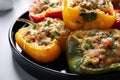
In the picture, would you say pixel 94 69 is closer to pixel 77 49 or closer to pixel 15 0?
pixel 77 49

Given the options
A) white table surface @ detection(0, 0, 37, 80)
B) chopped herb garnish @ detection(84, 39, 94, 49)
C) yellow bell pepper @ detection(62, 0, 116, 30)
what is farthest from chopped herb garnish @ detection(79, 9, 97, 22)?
white table surface @ detection(0, 0, 37, 80)

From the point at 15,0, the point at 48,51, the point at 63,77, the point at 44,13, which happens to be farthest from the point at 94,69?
the point at 15,0

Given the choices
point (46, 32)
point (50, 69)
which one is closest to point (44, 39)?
point (46, 32)

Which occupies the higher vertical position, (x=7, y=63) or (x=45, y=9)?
(x=45, y=9)

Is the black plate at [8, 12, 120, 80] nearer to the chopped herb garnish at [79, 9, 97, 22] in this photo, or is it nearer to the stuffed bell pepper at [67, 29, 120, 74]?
the stuffed bell pepper at [67, 29, 120, 74]

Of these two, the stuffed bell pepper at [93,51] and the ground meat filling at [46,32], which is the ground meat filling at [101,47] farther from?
the ground meat filling at [46,32]

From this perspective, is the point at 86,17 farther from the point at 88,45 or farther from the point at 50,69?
the point at 50,69

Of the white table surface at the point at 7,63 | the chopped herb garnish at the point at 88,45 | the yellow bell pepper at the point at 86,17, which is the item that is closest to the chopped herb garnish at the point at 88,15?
the yellow bell pepper at the point at 86,17
